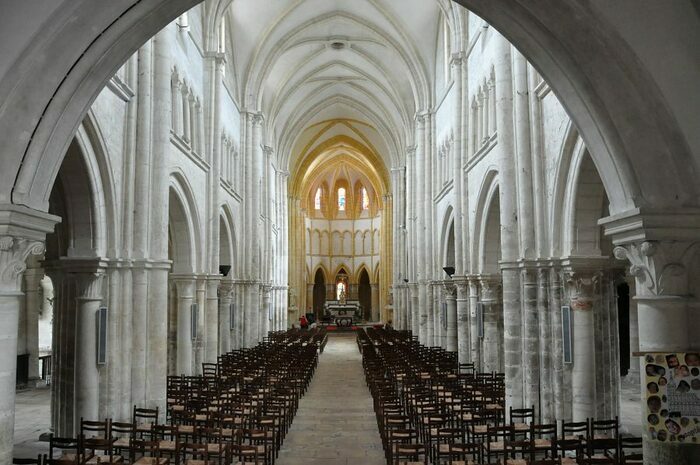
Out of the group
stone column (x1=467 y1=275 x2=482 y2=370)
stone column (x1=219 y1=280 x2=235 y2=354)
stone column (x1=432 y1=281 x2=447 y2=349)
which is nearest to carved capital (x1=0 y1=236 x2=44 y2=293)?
stone column (x1=467 y1=275 x2=482 y2=370)

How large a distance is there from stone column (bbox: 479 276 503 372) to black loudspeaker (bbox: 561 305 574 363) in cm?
813

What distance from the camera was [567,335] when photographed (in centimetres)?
1337

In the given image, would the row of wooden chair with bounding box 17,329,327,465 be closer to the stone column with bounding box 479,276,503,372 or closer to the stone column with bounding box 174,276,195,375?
the stone column with bounding box 174,276,195,375

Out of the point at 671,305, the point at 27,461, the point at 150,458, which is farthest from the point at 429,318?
the point at 671,305

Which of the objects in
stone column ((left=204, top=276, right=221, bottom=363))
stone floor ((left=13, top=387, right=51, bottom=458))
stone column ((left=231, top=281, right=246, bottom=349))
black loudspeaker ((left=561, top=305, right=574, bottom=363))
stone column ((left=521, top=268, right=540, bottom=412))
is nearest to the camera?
black loudspeaker ((left=561, top=305, right=574, bottom=363))

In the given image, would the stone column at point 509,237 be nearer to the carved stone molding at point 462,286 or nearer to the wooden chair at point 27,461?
the carved stone molding at point 462,286

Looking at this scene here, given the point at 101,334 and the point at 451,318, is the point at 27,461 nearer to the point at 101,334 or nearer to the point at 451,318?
the point at 101,334

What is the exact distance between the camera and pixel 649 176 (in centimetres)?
738

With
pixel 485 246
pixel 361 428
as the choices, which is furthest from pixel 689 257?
pixel 485 246

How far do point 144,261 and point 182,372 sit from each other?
28.6ft

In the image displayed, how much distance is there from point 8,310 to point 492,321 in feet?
56.1

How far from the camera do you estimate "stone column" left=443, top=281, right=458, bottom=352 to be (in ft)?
94.2

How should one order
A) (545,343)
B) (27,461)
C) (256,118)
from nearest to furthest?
(27,461) → (545,343) → (256,118)

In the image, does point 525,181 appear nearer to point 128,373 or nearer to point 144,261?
point 144,261
